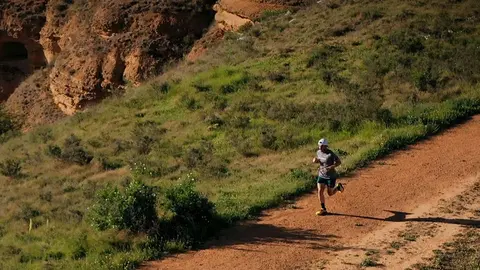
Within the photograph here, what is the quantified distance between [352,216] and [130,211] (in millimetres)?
3738

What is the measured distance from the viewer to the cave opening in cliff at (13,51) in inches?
1580

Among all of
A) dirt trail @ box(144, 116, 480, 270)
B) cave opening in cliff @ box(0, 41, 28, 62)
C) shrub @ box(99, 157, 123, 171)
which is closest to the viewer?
dirt trail @ box(144, 116, 480, 270)

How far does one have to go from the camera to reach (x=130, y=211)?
1009 cm

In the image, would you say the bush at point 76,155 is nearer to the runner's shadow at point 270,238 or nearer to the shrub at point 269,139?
the shrub at point 269,139

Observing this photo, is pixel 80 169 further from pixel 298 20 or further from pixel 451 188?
pixel 298 20

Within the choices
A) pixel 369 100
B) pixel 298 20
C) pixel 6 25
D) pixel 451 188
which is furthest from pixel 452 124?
pixel 6 25

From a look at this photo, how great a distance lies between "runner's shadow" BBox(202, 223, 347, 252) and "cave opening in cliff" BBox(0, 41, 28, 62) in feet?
111

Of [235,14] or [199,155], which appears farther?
[235,14]

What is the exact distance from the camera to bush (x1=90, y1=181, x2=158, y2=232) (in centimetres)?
1006

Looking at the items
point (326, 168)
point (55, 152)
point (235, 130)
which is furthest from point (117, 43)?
point (326, 168)

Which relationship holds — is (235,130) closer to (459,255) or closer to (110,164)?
(110,164)

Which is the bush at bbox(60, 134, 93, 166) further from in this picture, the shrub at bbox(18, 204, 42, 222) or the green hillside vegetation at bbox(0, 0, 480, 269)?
the shrub at bbox(18, 204, 42, 222)

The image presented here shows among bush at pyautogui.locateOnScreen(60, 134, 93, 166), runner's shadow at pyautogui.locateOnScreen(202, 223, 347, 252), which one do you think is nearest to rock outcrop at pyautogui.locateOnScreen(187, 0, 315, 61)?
bush at pyautogui.locateOnScreen(60, 134, 93, 166)

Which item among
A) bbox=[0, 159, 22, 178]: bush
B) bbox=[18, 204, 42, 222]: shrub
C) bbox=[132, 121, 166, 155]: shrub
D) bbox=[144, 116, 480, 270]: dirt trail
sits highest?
bbox=[144, 116, 480, 270]: dirt trail
